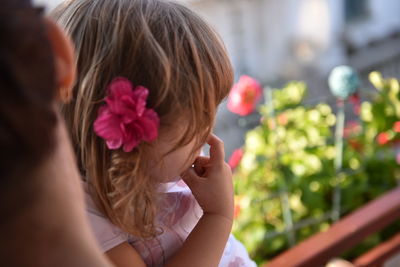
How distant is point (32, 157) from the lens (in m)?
0.35

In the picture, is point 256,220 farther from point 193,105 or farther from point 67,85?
point 67,85

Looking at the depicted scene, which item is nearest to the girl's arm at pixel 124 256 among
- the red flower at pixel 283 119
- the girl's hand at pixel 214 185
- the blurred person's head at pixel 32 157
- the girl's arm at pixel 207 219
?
the girl's arm at pixel 207 219

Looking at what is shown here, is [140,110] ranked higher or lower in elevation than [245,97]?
higher

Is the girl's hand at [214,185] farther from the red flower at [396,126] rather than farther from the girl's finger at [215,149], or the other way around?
the red flower at [396,126]

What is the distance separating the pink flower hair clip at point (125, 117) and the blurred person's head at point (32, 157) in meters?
0.24

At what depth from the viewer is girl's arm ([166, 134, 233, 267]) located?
0.77 m

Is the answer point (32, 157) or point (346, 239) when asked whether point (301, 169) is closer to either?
point (346, 239)

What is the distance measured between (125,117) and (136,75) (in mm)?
60

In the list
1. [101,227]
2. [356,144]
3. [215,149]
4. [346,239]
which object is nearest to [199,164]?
[215,149]

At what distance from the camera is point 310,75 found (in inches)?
200

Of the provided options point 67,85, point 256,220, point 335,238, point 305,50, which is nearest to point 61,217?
point 67,85

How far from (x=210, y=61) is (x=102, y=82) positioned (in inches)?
6.1

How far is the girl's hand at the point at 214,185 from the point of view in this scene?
826 mm

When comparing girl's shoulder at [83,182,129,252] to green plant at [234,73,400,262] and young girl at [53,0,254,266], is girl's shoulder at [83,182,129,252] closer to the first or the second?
young girl at [53,0,254,266]
